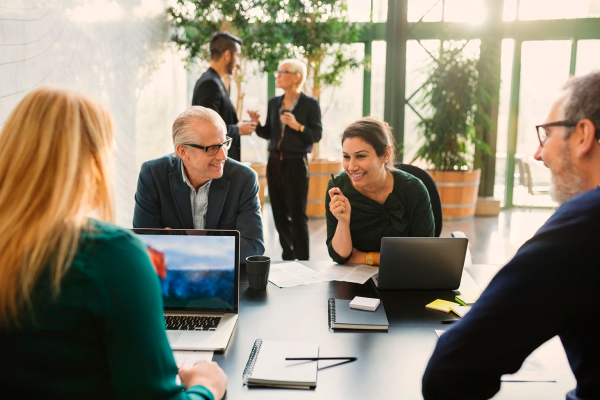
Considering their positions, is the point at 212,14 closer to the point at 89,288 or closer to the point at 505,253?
the point at 505,253

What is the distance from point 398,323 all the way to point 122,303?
92cm

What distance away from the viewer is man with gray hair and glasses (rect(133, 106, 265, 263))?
2.14 m

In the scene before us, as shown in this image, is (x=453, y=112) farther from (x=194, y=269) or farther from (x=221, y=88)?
(x=194, y=269)

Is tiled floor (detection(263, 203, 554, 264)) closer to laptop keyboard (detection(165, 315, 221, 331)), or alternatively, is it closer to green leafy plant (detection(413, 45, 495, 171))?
green leafy plant (detection(413, 45, 495, 171))

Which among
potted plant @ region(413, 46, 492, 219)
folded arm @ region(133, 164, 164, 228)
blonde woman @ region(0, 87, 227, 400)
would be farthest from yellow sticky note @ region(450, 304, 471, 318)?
potted plant @ region(413, 46, 492, 219)

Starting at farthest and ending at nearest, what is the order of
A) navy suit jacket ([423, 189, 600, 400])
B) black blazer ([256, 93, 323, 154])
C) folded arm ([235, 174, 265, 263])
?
black blazer ([256, 93, 323, 154]) → folded arm ([235, 174, 265, 263]) → navy suit jacket ([423, 189, 600, 400])

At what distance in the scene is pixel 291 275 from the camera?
1.96 meters

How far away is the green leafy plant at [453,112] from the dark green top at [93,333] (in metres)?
5.54

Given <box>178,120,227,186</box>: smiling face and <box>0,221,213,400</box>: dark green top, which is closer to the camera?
<box>0,221,213,400</box>: dark green top

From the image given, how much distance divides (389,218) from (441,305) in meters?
0.72

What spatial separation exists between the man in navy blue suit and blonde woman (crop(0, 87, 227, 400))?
54cm

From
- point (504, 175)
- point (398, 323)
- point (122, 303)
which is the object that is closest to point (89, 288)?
point (122, 303)

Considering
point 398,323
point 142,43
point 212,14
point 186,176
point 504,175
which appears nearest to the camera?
point 398,323

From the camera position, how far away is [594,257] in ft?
2.92
